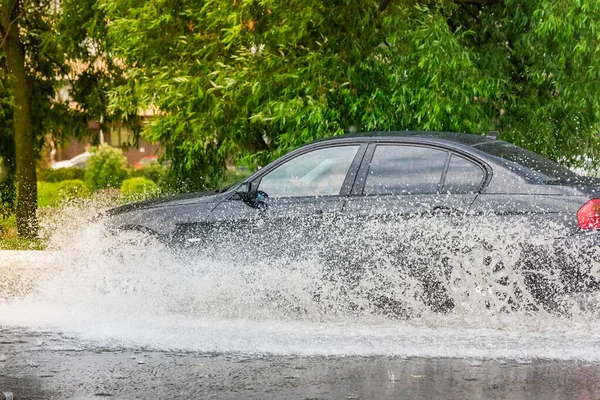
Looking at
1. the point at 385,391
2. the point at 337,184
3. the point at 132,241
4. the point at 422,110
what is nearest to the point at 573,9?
the point at 422,110

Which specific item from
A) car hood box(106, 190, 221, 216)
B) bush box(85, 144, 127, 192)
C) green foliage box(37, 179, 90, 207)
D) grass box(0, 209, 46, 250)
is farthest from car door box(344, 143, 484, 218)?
bush box(85, 144, 127, 192)

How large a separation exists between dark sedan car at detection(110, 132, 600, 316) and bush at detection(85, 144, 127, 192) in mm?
16284

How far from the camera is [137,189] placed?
73.5 ft

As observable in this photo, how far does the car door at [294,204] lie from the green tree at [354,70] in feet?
8.71

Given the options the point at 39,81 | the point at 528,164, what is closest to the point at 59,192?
the point at 39,81

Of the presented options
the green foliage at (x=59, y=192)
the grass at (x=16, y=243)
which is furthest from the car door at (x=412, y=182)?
the green foliage at (x=59, y=192)

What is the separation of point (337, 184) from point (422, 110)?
3.23m

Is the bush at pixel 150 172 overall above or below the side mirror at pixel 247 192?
above

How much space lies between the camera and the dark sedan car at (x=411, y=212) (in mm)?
7793

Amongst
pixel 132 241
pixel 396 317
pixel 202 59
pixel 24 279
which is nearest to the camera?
pixel 396 317

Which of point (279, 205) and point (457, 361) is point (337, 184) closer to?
point (279, 205)

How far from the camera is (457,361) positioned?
7.04m

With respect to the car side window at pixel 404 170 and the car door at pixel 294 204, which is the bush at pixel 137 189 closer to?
the car door at pixel 294 204

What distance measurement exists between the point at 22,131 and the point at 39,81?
Result: 4.17 feet
